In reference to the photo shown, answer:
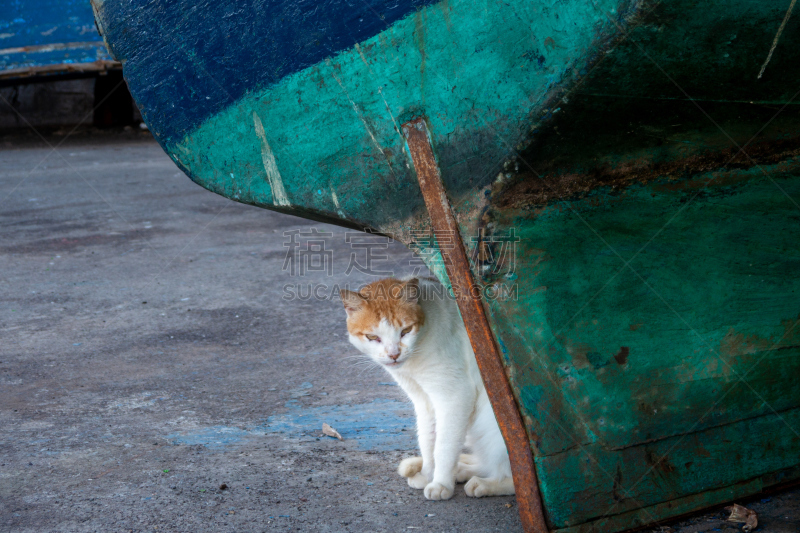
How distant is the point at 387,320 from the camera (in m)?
2.12

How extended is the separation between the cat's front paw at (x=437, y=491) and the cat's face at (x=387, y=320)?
357 mm

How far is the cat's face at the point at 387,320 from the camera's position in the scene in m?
2.09

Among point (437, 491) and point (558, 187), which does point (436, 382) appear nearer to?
point (437, 491)

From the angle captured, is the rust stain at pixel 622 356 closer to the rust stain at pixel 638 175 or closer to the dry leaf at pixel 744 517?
the rust stain at pixel 638 175

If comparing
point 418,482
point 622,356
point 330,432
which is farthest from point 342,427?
point 622,356

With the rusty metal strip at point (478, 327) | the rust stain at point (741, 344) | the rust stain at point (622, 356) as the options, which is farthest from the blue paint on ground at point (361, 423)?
the rust stain at point (741, 344)

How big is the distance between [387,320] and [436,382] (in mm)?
235

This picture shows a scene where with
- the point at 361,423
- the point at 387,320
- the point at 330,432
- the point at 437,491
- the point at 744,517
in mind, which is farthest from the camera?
the point at 361,423

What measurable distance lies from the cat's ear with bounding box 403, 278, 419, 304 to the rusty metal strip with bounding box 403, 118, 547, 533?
47 centimetres

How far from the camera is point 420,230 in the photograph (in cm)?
175

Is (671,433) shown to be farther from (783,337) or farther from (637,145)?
(637,145)

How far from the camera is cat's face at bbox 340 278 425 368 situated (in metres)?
2.09

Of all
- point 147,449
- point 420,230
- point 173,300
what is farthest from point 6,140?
point 420,230

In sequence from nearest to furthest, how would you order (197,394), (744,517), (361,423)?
(744,517)
(361,423)
(197,394)
